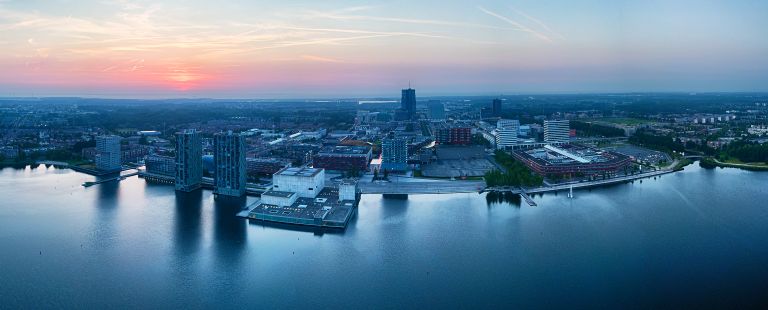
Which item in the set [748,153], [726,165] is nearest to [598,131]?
[748,153]

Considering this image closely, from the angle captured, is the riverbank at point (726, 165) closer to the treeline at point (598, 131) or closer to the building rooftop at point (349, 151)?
the treeline at point (598, 131)

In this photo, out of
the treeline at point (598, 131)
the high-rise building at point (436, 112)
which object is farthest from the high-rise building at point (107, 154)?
the high-rise building at point (436, 112)

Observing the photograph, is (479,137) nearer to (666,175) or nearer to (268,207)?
(666,175)

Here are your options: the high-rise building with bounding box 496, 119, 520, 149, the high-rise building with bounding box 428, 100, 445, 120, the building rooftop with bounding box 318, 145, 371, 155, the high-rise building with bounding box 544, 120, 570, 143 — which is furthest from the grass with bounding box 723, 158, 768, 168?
the high-rise building with bounding box 428, 100, 445, 120

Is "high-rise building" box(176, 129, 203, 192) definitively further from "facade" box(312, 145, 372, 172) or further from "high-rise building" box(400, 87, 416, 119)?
"high-rise building" box(400, 87, 416, 119)

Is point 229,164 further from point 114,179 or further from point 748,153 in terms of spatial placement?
point 748,153
